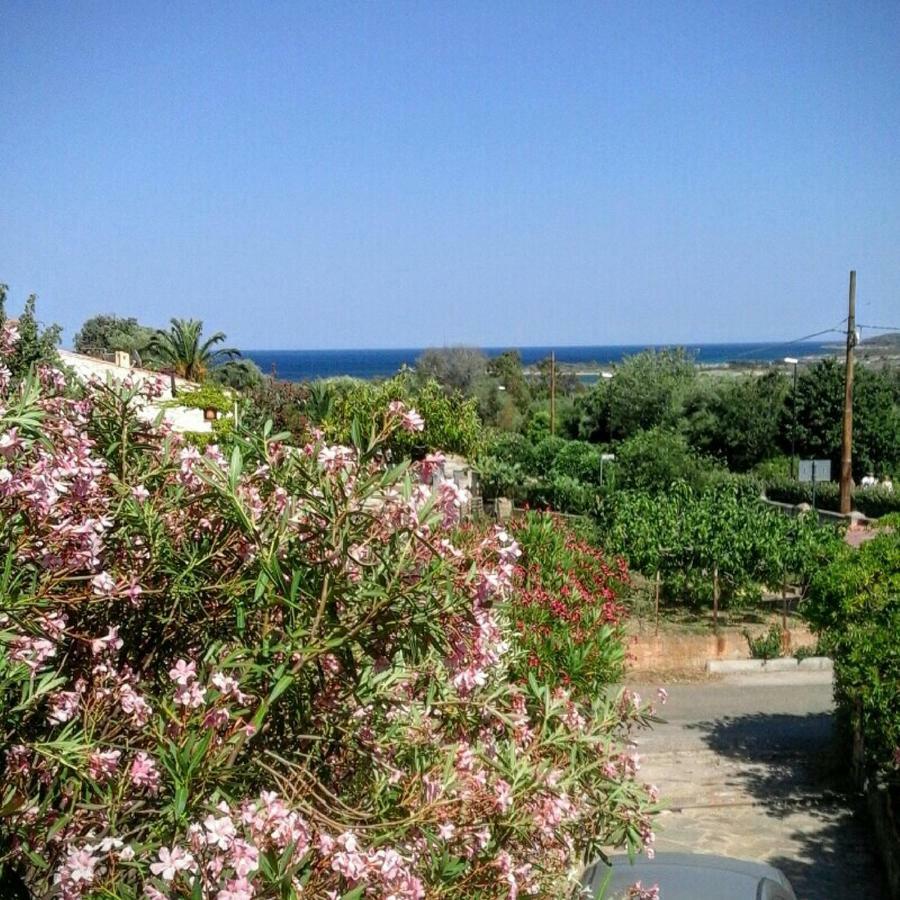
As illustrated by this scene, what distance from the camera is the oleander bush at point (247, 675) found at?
2584 mm

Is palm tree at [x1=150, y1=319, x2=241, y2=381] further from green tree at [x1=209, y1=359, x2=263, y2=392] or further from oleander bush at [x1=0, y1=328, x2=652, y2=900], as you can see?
oleander bush at [x1=0, y1=328, x2=652, y2=900]

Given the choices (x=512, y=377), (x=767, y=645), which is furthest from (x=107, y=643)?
(x=512, y=377)

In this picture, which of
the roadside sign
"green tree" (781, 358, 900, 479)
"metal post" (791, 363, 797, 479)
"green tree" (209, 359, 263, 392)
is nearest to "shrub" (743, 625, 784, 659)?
the roadside sign

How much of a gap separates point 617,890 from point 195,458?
427 cm

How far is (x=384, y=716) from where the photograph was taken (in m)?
3.26

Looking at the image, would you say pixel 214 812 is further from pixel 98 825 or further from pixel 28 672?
pixel 28 672

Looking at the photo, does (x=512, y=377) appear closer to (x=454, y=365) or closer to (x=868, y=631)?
(x=454, y=365)

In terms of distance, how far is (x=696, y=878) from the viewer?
6340 mm

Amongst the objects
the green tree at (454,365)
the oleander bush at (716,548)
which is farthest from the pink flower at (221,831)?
the green tree at (454,365)

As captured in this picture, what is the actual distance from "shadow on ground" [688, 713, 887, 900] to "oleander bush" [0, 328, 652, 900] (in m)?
6.58

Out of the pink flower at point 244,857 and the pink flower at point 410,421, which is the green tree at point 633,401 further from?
the pink flower at point 244,857

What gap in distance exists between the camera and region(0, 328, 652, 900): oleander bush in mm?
2584

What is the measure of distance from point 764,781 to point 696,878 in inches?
211

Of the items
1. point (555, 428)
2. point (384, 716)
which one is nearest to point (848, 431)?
point (555, 428)
